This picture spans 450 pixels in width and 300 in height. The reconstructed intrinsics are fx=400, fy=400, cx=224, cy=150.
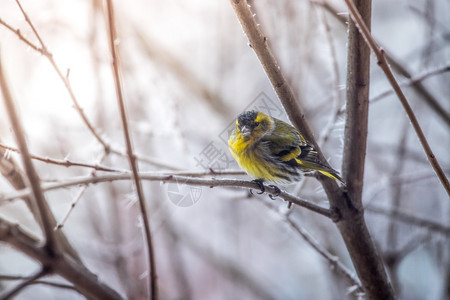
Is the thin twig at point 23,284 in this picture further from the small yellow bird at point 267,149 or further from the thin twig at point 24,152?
the small yellow bird at point 267,149

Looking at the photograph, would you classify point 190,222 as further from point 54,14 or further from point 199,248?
point 54,14

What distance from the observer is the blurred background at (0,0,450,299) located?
2746 millimetres

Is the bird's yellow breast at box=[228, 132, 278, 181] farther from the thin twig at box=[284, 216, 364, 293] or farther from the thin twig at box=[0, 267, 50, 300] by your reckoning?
the thin twig at box=[0, 267, 50, 300]

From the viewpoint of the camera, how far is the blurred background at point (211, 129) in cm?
275

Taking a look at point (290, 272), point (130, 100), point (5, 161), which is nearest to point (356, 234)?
point (5, 161)

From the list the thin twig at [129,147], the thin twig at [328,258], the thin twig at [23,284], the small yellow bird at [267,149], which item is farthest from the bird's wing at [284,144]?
the thin twig at [23,284]

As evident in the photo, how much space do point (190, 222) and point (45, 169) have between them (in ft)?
9.08

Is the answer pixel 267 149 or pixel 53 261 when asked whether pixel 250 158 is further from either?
pixel 53 261

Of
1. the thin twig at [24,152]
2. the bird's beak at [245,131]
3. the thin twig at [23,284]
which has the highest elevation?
the bird's beak at [245,131]

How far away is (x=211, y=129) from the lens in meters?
4.80

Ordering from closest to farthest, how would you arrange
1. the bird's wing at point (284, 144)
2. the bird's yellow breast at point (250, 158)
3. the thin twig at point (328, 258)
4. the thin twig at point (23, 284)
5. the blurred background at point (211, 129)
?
1. the thin twig at point (23, 284)
2. the thin twig at point (328, 258)
3. the bird's yellow breast at point (250, 158)
4. the bird's wing at point (284, 144)
5. the blurred background at point (211, 129)

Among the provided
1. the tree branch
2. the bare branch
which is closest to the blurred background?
the tree branch

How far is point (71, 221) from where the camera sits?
517cm

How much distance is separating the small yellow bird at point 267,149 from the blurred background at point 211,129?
0.41ft
